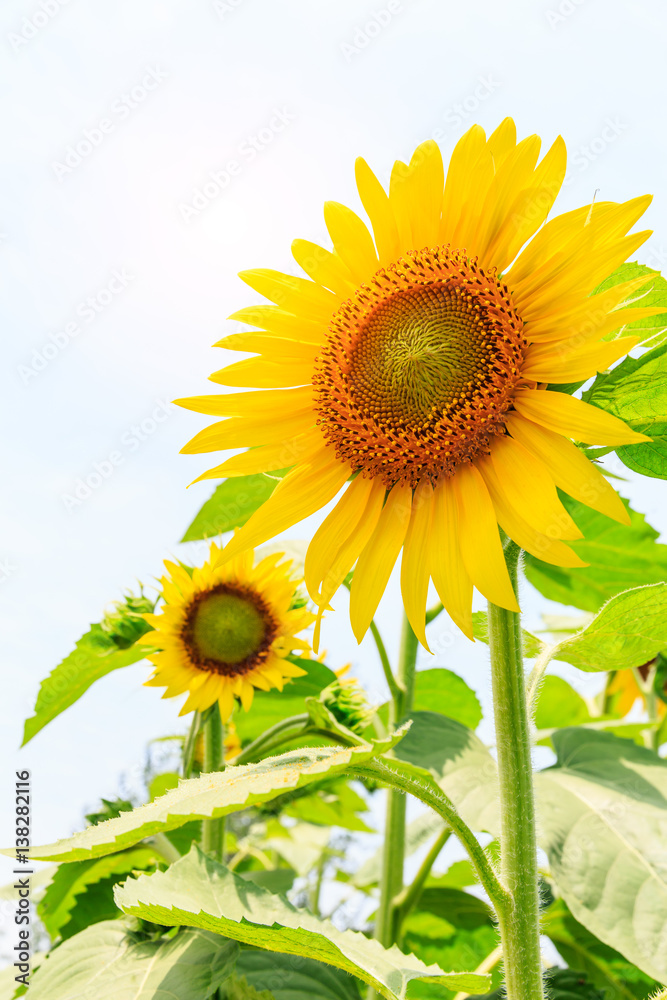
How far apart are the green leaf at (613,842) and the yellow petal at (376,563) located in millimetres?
421

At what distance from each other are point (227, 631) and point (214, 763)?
213 millimetres

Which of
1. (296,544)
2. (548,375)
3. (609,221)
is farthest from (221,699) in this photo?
(609,221)

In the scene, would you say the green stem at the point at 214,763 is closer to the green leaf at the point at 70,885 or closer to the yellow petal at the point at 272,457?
the green leaf at the point at 70,885

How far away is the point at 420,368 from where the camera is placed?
2.98 feet

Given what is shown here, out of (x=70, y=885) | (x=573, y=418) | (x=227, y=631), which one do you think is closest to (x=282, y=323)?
(x=573, y=418)

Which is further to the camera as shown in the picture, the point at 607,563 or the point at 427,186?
the point at 607,563

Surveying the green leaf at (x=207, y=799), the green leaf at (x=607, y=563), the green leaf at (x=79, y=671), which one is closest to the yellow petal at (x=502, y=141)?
the green leaf at (x=207, y=799)

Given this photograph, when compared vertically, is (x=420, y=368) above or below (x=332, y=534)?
above

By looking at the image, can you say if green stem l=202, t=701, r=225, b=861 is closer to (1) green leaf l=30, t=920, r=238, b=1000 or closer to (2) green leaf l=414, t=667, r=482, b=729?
(1) green leaf l=30, t=920, r=238, b=1000

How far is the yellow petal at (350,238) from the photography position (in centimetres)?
93

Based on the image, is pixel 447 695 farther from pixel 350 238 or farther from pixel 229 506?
pixel 350 238

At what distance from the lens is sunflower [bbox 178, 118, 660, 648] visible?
77 centimetres

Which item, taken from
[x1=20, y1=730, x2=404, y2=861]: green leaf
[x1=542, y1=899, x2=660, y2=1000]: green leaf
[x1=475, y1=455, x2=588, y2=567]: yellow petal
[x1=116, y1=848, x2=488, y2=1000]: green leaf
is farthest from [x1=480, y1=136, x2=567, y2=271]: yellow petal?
[x1=542, y1=899, x2=660, y2=1000]: green leaf

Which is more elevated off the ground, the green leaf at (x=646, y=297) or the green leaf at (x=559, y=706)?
the green leaf at (x=646, y=297)
